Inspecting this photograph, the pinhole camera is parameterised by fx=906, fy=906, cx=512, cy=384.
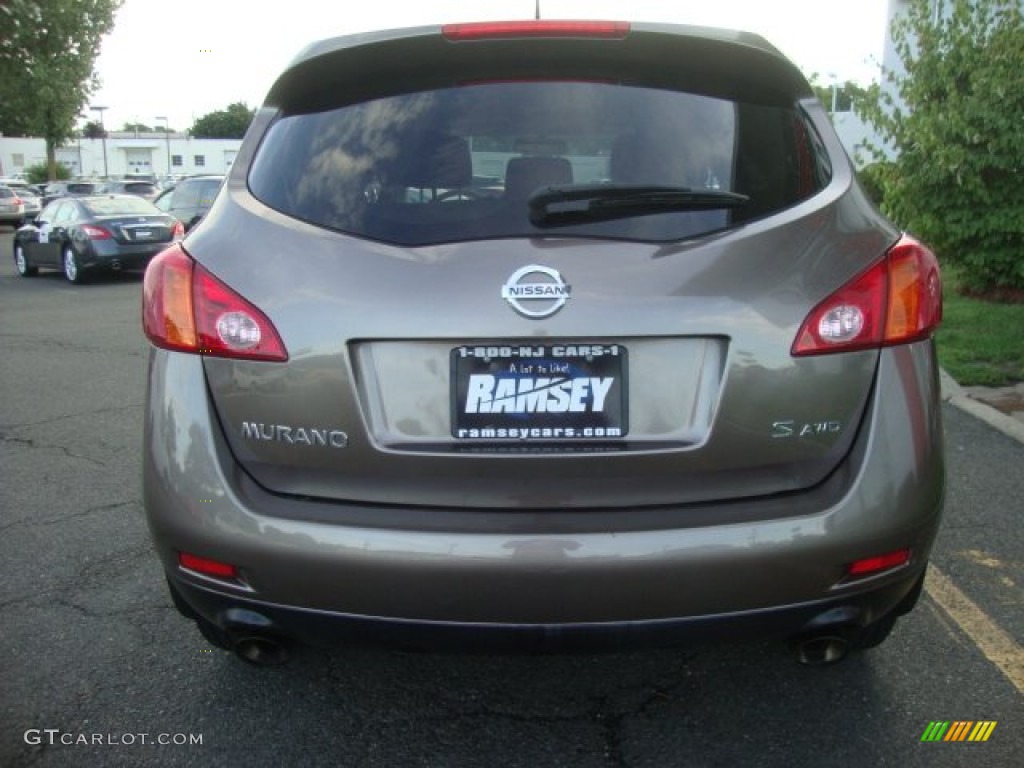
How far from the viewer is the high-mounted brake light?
7.30 ft

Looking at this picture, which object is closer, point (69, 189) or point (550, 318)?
point (550, 318)

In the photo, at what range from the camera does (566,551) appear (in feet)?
6.27

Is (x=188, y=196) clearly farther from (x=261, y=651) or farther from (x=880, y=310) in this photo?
(x=880, y=310)

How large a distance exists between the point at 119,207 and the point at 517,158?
49.9 feet

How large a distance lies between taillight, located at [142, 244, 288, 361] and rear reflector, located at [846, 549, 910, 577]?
4.43ft

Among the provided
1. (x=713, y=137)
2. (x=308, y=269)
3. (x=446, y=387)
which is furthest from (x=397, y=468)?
(x=713, y=137)

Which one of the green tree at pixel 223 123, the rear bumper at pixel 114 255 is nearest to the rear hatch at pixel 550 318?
the rear bumper at pixel 114 255

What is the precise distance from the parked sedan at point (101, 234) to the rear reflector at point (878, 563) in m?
14.1

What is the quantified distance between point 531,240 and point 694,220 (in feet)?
1.23

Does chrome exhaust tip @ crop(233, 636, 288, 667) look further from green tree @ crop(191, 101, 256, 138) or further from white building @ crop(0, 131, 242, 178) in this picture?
green tree @ crop(191, 101, 256, 138)

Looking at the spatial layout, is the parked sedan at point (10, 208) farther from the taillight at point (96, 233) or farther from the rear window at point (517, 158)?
the rear window at point (517, 158)

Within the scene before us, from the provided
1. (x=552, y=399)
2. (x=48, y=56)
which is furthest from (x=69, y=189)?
(x=552, y=399)

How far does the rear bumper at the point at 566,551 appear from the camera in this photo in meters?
1.92

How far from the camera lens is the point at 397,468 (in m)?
1.98
